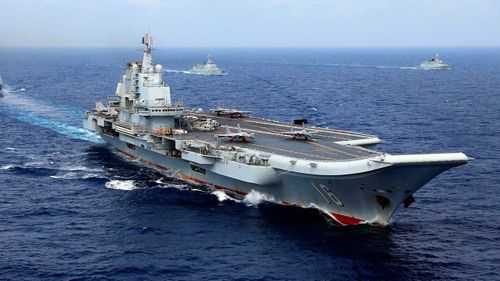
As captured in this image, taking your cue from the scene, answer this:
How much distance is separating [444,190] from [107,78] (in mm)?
93884

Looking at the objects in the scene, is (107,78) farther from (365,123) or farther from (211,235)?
(211,235)

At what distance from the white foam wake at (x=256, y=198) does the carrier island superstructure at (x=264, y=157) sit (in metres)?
0.14

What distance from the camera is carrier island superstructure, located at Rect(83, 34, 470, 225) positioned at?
2958 cm

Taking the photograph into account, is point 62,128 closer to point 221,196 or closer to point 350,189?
A: point 221,196

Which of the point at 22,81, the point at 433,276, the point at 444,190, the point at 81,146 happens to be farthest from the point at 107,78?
the point at 433,276

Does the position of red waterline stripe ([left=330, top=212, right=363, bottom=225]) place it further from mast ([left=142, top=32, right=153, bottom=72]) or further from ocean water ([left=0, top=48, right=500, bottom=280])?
mast ([left=142, top=32, right=153, bottom=72])

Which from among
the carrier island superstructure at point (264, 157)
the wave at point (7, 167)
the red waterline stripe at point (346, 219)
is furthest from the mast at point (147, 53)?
the red waterline stripe at point (346, 219)

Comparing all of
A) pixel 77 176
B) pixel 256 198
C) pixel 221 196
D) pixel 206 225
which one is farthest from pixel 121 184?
pixel 206 225

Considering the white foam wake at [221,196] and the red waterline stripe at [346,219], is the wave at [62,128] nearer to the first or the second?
the white foam wake at [221,196]

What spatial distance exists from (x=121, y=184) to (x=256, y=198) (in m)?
10.4

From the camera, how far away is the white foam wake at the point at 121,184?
39.7 m

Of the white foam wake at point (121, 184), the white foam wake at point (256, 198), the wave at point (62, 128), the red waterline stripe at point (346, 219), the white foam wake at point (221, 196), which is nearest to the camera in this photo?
the red waterline stripe at point (346, 219)

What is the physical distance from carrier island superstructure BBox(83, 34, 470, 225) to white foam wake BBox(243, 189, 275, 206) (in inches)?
5.6

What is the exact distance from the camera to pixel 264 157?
34.7 metres
